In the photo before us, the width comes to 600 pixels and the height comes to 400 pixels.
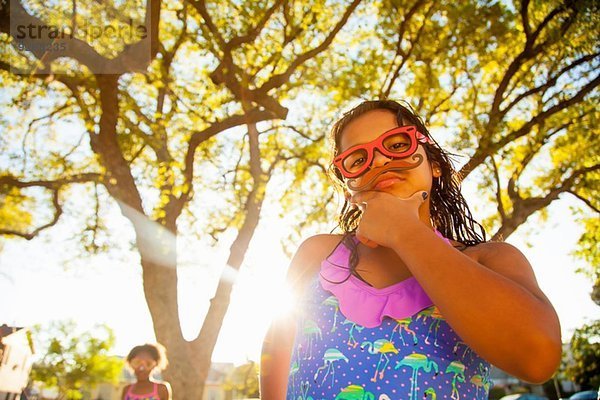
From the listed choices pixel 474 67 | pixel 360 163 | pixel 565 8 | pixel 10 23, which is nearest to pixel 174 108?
pixel 10 23

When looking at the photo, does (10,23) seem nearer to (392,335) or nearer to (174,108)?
(174,108)

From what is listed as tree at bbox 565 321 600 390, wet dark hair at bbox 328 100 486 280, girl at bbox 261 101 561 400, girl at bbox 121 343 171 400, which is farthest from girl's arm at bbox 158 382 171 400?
tree at bbox 565 321 600 390

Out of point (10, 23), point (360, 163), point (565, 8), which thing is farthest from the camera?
point (565, 8)

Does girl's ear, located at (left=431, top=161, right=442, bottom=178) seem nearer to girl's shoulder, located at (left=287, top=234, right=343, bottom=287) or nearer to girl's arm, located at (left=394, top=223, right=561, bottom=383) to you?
girl's shoulder, located at (left=287, top=234, right=343, bottom=287)

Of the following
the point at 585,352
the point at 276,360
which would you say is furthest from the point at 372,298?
the point at 585,352

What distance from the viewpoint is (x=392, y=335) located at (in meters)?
1.09

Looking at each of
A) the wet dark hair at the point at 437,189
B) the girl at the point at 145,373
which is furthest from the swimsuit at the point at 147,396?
the wet dark hair at the point at 437,189

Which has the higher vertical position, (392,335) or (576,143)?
(576,143)

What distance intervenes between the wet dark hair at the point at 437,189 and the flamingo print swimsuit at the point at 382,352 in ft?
1.04

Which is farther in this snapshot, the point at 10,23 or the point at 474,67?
the point at 474,67

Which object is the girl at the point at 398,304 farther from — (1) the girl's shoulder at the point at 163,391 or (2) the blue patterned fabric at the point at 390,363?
(1) the girl's shoulder at the point at 163,391

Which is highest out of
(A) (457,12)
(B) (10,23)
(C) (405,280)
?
(A) (457,12)

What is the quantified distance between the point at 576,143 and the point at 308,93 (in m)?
6.70

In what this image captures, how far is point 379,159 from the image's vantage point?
125cm
